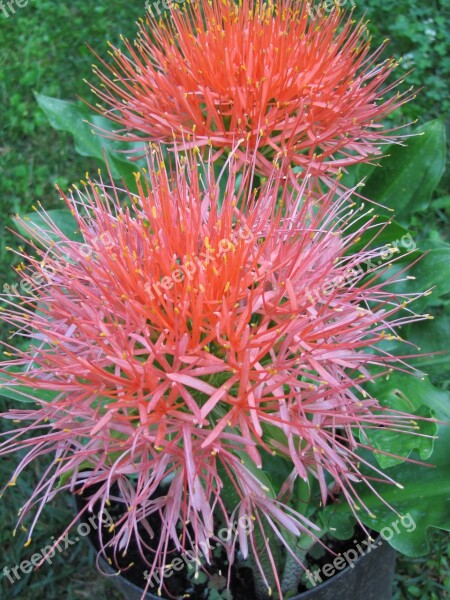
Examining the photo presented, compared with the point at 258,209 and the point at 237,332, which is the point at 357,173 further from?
the point at 237,332

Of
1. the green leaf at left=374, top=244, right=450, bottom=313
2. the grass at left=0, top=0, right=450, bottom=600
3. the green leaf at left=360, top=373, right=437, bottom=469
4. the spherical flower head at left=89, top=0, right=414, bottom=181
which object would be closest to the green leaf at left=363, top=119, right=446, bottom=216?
the green leaf at left=374, top=244, right=450, bottom=313

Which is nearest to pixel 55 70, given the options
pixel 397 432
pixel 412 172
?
pixel 412 172

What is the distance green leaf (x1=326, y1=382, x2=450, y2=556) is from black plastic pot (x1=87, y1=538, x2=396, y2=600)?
3.5 inches

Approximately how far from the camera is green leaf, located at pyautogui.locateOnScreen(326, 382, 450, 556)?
100 cm

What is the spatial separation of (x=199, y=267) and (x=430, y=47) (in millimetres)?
2203

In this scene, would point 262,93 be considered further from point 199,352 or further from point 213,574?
point 213,574

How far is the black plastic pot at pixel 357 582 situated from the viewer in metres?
1.05

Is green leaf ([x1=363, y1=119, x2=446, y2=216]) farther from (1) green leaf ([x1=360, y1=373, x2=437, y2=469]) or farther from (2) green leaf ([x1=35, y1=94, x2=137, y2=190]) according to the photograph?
(2) green leaf ([x1=35, y1=94, x2=137, y2=190])

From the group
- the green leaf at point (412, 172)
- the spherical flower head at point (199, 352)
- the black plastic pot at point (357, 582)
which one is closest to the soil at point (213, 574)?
the black plastic pot at point (357, 582)

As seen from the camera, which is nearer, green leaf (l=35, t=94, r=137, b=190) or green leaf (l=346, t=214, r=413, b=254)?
green leaf (l=346, t=214, r=413, b=254)

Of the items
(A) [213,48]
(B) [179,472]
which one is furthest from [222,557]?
(A) [213,48]

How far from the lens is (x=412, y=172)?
133cm

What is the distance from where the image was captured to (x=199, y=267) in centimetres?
74

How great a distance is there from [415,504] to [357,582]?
0.21 meters
